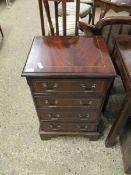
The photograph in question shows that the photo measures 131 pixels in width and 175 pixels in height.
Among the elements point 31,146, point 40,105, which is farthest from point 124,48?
point 31,146

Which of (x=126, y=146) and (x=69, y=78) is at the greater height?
(x=69, y=78)

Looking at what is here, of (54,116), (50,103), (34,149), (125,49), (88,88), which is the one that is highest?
(125,49)

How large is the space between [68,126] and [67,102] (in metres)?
0.29

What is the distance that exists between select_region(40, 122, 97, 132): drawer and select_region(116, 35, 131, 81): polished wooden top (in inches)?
19.6

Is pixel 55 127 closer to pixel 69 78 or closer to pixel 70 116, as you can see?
pixel 70 116

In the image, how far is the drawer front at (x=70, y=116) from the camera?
114cm

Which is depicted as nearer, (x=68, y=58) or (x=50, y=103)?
(x=68, y=58)

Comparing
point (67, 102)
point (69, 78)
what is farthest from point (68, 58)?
point (67, 102)

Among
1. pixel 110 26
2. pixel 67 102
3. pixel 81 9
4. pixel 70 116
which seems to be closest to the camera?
pixel 67 102

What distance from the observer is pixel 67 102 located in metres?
1.05

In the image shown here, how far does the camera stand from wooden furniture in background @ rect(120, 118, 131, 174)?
1.18m

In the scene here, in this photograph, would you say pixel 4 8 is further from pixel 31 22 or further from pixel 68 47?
pixel 68 47

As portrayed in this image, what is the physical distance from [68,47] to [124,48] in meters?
0.35

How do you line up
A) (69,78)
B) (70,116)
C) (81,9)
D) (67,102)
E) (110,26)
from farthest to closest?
(81,9), (110,26), (70,116), (67,102), (69,78)
